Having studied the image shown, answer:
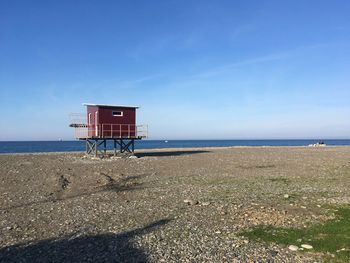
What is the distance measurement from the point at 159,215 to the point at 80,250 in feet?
15.3

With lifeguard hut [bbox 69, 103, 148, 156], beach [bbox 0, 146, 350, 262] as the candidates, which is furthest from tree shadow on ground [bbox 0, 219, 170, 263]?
lifeguard hut [bbox 69, 103, 148, 156]

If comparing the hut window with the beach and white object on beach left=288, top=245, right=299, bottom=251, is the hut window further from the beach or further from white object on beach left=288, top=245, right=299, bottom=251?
white object on beach left=288, top=245, right=299, bottom=251

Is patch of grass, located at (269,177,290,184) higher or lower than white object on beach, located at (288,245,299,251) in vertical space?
higher

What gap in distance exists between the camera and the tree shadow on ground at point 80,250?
33.5 ft

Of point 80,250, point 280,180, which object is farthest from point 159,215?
point 280,180

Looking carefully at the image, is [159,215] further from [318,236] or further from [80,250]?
[318,236]

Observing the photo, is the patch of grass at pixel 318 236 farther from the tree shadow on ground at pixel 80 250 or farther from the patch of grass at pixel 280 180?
the patch of grass at pixel 280 180

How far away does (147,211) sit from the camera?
1589cm

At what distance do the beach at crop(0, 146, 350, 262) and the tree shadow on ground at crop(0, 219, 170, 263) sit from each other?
0.09ft

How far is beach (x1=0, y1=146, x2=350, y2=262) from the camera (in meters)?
10.6

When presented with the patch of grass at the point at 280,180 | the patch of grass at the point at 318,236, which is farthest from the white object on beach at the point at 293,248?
the patch of grass at the point at 280,180

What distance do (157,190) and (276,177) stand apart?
9.27 m

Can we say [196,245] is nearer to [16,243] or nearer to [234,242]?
[234,242]

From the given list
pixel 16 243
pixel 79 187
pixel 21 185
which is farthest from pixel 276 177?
pixel 16 243
